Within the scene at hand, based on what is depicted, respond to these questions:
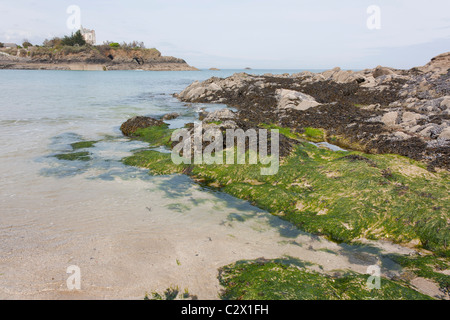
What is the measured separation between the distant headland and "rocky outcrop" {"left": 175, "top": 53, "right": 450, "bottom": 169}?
104 metres

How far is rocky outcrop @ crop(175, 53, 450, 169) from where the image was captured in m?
12.0

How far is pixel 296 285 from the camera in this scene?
15.3ft

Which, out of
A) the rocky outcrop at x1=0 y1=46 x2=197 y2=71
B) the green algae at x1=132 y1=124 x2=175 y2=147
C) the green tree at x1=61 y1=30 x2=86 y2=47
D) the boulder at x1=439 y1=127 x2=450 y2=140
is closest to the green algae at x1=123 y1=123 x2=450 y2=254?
the green algae at x1=132 y1=124 x2=175 y2=147

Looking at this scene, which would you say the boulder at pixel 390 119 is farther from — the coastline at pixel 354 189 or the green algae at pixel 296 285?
the green algae at pixel 296 285

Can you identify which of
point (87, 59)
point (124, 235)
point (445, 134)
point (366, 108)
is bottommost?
point (124, 235)

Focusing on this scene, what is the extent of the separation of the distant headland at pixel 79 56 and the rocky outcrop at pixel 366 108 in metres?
104

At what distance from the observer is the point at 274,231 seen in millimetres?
6574

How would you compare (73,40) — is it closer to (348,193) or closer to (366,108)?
(366,108)

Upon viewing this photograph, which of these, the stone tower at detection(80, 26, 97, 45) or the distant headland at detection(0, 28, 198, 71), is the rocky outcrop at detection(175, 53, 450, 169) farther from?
the stone tower at detection(80, 26, 97, 45)

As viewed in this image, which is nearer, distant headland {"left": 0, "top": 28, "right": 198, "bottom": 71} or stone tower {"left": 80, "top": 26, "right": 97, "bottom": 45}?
distant headland {"left": 0, "top": 28, "right": 198, "bottom": 71}

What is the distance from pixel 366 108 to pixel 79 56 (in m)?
127

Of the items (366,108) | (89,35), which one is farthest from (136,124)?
(89,35)

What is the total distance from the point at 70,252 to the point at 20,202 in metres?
3.27
